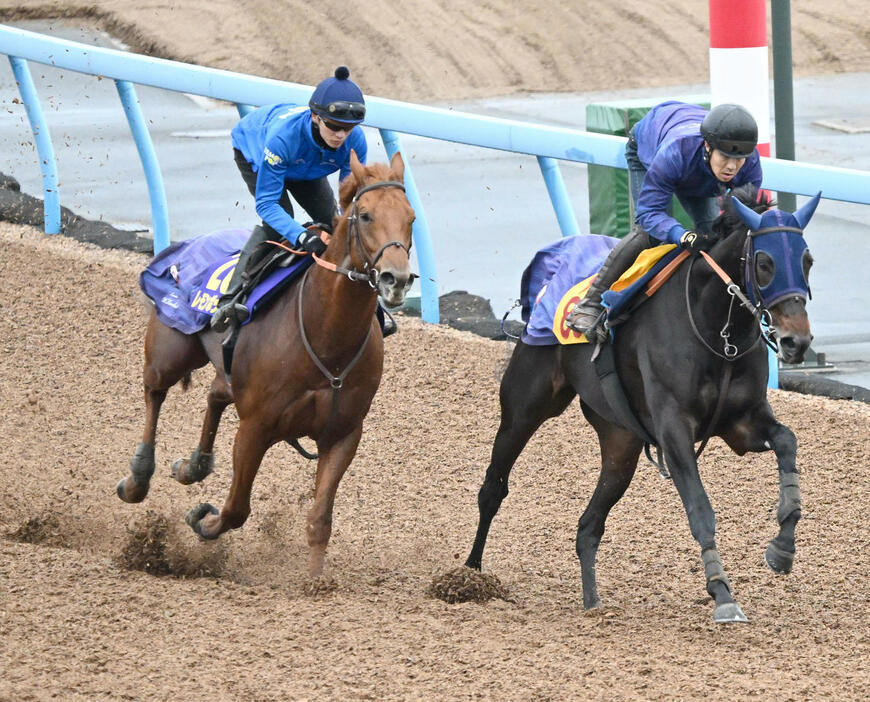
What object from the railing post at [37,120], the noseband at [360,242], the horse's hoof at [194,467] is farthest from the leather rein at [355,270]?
the railing post at [37,120]

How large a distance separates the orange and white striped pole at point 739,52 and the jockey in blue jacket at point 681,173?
1628 millimetres

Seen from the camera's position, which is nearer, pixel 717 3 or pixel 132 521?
pixel 132 521

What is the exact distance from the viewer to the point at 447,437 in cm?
802

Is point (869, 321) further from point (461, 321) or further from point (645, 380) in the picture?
point (645, 380)

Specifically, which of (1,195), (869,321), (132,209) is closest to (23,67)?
(1,195)

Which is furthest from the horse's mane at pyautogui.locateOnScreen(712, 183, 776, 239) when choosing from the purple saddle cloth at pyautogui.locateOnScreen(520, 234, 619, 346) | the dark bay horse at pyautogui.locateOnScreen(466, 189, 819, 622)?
the purple saddle cloth at pyautogui.locateOnScreen(520, 234, 619, 346)

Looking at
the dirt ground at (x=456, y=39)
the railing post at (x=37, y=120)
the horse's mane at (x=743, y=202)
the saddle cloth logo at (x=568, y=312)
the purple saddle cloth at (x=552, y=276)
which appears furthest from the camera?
the dirt ground at (x=456, y=39)

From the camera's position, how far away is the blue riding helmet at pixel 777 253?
5.08 meters

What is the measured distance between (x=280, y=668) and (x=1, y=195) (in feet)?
27.4

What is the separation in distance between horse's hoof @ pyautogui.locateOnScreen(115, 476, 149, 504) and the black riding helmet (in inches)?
128

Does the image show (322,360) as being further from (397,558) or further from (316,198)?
(397,558)

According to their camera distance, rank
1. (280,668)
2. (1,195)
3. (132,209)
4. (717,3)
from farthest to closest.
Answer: (132,209)
(1,195)
(717,3)
(280,668)

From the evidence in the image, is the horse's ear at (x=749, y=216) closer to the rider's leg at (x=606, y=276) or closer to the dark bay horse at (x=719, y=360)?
the dark bay horse at (x=719, y=360)

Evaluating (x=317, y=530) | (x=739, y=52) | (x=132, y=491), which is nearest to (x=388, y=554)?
(x=317, y=530)
